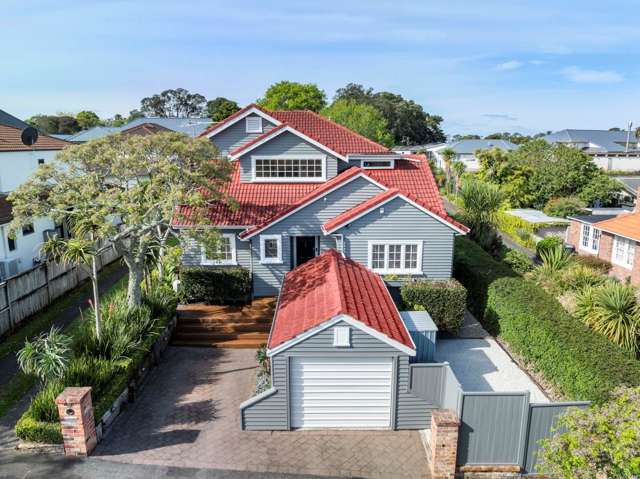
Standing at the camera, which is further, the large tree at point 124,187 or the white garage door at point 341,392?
the large tree at point 124,187

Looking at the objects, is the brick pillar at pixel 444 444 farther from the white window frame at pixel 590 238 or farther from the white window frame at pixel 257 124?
the white window frame at pixel 590 238

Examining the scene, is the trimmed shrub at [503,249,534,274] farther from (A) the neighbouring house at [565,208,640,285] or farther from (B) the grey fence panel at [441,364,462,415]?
(B) the grey fence panel at [441,364,462,415]

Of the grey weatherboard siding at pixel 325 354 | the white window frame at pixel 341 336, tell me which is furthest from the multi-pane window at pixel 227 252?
the white window frame at pixel 341 336

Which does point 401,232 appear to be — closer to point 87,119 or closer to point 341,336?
point 341,336

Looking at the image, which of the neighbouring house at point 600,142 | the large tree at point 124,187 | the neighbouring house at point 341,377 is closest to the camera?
the neighbouring house at point 341,377

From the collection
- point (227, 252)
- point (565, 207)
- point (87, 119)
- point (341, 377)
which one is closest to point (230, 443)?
point (341, 377)

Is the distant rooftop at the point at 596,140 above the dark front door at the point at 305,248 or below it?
above
